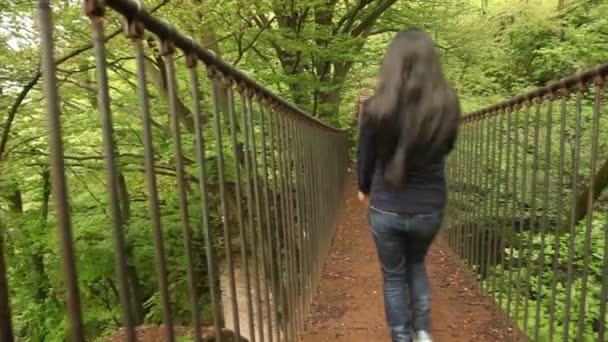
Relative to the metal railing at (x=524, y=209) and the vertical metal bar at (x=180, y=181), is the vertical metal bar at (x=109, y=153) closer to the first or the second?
the vertical metal bar at (x=180, y=181)

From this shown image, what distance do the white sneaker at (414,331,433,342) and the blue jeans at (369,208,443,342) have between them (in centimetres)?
2

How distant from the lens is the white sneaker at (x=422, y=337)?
2.67 meters

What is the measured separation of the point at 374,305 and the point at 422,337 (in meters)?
1.30

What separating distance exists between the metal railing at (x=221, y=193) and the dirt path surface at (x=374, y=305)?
0.19m

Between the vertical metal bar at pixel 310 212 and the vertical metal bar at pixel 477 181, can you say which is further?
the vertical metal bar at pixel 477 181

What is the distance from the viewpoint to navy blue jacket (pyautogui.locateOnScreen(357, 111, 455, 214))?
2436mm

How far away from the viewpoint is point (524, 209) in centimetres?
421

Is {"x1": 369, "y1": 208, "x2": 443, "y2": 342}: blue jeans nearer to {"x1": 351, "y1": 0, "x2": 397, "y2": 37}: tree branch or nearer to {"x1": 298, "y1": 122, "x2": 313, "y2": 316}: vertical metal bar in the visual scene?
{"x1": 298, "y1": 122, "x2": 313, "y2": 316}: vertical metal bar

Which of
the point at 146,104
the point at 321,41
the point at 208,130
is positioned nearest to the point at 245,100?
the point at 146,104

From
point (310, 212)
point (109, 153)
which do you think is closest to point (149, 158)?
point (109, 153)

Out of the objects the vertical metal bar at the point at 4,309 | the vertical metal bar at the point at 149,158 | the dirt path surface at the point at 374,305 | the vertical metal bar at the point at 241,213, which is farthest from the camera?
the dirt path surface at the point at 374,305

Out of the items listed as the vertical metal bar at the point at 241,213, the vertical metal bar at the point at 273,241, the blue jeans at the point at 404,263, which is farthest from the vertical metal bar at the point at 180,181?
the blue jeans at the point at 404,263

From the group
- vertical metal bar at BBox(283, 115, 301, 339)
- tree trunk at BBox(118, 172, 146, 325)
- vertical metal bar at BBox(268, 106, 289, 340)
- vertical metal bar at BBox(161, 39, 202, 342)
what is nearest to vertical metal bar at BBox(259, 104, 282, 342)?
vertical metal bar at BBox(268, 106, 289, 340)

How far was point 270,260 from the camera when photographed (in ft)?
8.65
